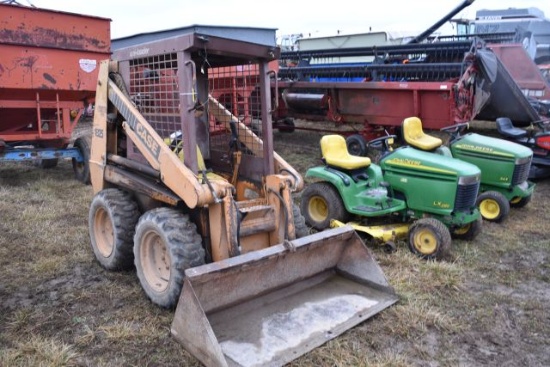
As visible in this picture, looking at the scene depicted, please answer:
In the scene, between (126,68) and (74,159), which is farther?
(74,159)

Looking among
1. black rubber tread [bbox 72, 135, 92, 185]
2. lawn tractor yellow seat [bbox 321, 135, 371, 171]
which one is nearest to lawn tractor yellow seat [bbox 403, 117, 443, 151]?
lawn tractor yellow seat [bbox 321, 135, 371, 171]

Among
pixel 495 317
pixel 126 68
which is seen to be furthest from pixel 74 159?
pixel 495 317

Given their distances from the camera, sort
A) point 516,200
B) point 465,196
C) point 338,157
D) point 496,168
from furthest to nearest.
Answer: point 516,200
point 496,168
point 338,157
point 465,196

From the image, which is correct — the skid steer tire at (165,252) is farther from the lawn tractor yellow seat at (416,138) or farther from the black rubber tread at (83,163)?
the black rubber tread at (83,163)

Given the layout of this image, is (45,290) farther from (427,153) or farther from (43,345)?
(427,153)

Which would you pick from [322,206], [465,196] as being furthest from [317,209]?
[465,196]

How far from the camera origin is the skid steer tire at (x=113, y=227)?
3.89m

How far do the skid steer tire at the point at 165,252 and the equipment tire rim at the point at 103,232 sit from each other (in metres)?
0.74

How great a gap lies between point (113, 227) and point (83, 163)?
13.5 ft

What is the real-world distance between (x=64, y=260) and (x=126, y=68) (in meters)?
1.74

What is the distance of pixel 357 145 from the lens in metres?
8.93

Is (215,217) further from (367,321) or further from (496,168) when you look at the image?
(496,168)

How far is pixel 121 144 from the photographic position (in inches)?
167

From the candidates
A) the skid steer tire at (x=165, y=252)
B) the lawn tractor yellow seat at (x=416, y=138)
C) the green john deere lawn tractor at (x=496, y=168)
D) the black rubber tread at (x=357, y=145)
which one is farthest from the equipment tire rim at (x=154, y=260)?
the black rubber tread at (x=357, y=145)
